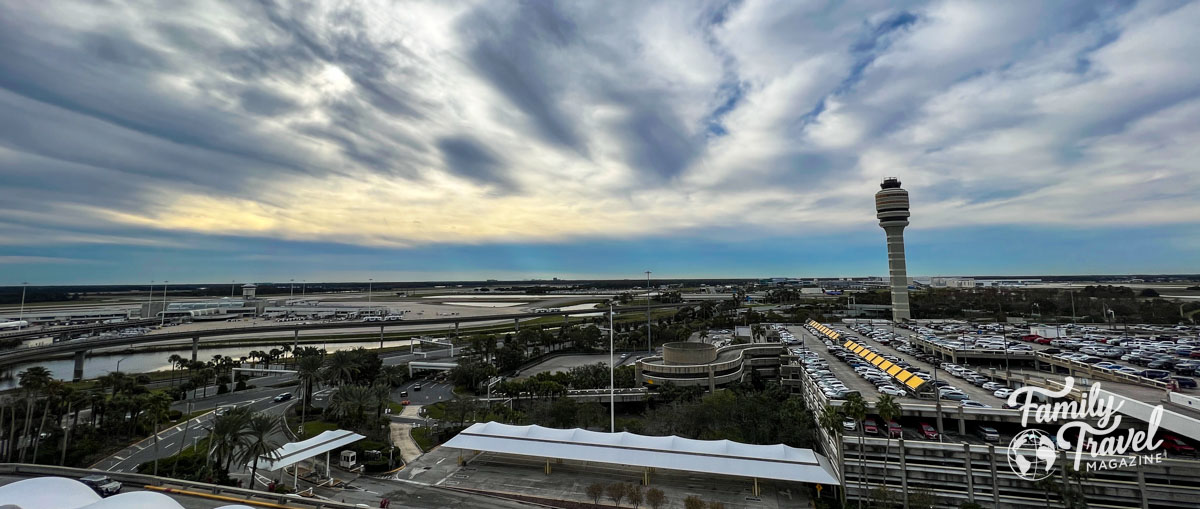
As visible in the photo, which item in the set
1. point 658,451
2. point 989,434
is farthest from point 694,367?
point 989,434

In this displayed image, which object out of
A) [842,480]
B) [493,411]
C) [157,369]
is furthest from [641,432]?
[157,369]

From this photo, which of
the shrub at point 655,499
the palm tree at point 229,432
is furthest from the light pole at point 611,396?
the palm tree at point 229,432

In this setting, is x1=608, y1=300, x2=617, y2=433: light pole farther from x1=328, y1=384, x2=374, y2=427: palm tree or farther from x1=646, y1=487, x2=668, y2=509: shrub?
x1=328, y1=384, x2=374, y2=427: palm tree

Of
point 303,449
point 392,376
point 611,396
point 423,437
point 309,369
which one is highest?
point 309,369

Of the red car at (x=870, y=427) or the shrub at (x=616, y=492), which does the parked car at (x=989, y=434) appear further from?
the shrub at (x=616, y=492)

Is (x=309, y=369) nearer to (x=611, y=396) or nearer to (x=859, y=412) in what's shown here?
(x=611, y=396)

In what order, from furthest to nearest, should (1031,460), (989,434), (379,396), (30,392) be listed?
(379,396) < (30,392) < (989,434) < (1031,460)

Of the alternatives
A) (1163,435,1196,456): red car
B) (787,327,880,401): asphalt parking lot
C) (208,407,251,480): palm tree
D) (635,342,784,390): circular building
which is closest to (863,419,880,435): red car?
(787,327,880,401): asphalt parking lot

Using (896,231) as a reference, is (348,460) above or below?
below
